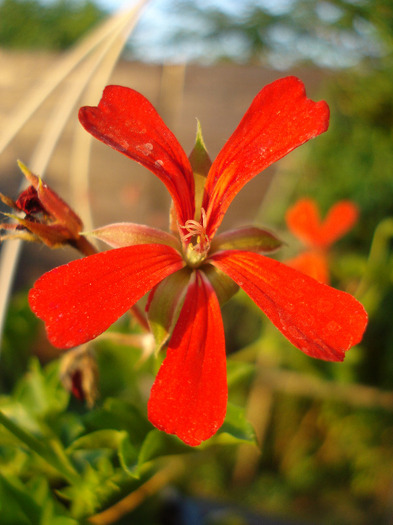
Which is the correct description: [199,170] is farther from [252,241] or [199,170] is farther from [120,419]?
[120,419]

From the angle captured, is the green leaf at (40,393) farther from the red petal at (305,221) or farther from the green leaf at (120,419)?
the red petal at (305,221)

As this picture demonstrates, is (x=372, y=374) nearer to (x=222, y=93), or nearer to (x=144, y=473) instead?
(x=144, y=473)

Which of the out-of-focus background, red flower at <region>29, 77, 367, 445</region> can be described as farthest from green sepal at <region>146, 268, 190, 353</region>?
the out-of-focus background

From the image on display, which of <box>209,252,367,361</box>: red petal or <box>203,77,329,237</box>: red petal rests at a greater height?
<box>203,77,329,237</box>: red petal

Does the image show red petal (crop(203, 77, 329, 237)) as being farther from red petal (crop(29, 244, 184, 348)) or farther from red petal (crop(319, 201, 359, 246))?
red petal (crop(319, 201, 359, 246))

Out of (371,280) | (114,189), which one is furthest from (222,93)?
A: (371,280)

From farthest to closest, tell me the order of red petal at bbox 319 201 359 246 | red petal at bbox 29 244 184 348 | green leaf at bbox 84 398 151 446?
1. red petal at bbox 319 201 359 246
2. green leaf at bbox 84 398 151 446
3. red petal at bbox 29 244 184 348
